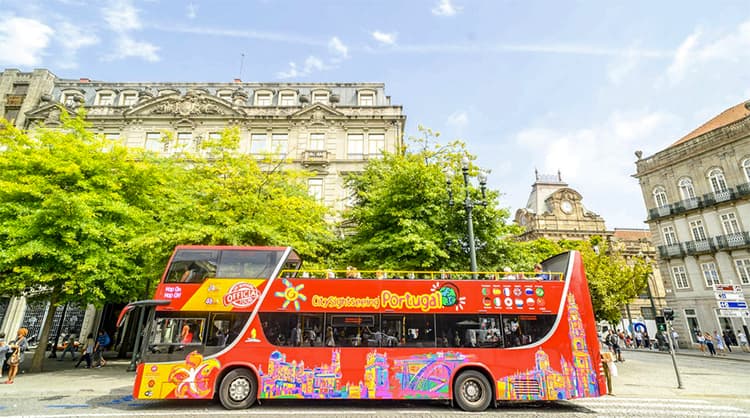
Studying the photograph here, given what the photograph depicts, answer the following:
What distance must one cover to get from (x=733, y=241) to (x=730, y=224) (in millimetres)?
1444

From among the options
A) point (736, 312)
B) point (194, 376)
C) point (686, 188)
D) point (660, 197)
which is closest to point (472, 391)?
point (194, 376)

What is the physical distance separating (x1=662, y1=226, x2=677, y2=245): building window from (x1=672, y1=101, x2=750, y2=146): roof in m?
7.73

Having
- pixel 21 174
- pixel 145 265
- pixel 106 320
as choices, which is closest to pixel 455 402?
pixel 145 265

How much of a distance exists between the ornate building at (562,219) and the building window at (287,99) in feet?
120

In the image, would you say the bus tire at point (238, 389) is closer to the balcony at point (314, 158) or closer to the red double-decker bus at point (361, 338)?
the red double-decker bus at point (361, 338)

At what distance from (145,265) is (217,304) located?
934cm

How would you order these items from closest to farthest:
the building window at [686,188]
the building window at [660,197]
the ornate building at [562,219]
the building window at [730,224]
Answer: the building window at [730,224] < the building window at [686,188] < the building window at [660,197] < the ornate building at [562,219]

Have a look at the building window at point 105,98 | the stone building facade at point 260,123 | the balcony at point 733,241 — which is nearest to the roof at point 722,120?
the balcony at point 733,241

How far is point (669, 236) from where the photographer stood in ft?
101

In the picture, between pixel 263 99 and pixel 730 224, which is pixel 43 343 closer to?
pixel 263 99

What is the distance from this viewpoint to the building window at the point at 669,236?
3050 centimetres

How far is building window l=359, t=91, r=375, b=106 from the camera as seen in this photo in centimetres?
3010

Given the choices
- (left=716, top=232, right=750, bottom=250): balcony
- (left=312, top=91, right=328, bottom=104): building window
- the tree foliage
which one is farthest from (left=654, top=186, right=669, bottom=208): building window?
the tree foliage

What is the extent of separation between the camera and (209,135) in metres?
27.7
